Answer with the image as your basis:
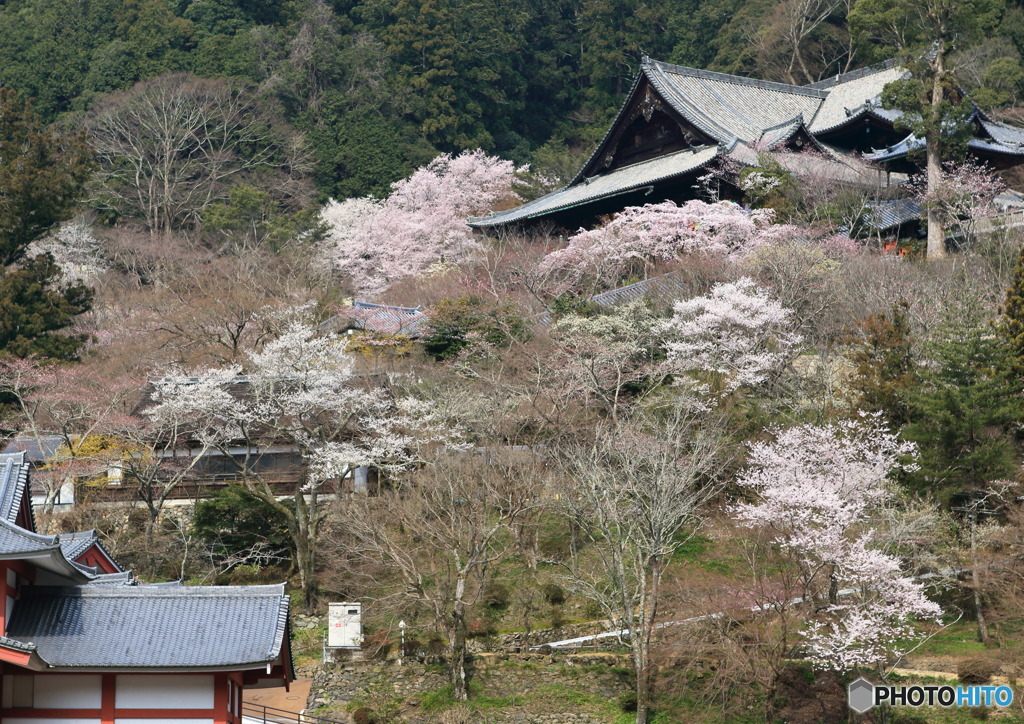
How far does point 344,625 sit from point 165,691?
666cm

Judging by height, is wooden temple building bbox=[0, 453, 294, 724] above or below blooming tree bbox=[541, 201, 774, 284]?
below

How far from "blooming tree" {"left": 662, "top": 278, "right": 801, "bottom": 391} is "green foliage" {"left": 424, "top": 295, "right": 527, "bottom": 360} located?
12.4ft

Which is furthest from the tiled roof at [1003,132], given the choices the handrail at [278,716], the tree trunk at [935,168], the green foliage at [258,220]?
the handrail at [278,716]

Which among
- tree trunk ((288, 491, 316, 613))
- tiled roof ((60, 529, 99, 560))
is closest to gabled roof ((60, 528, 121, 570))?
tiled roof ((60, 529, 99, 560))

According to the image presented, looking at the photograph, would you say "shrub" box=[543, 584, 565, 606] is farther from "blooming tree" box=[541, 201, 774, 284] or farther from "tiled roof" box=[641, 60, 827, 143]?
"tiled roof" box=[641, 60, 827, 143]

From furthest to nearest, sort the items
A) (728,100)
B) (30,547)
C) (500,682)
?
(728,100)
(500,682)
(30,547)

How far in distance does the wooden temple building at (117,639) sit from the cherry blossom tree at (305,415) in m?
7.73

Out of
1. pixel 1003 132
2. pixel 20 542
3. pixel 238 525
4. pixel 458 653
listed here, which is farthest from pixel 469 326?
pixel 1003 132

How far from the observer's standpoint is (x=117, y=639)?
14680 millimetres

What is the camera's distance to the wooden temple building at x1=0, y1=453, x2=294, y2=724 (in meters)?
14.4

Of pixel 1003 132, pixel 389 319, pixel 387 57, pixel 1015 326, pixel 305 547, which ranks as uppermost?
pixel 387 57

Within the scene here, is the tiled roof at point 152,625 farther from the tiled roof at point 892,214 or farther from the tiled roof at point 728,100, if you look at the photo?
the tiled roof at point 728,100

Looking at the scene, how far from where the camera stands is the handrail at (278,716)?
1883 centimetres

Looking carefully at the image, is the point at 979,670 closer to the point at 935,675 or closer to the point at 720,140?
the point at 935,675
